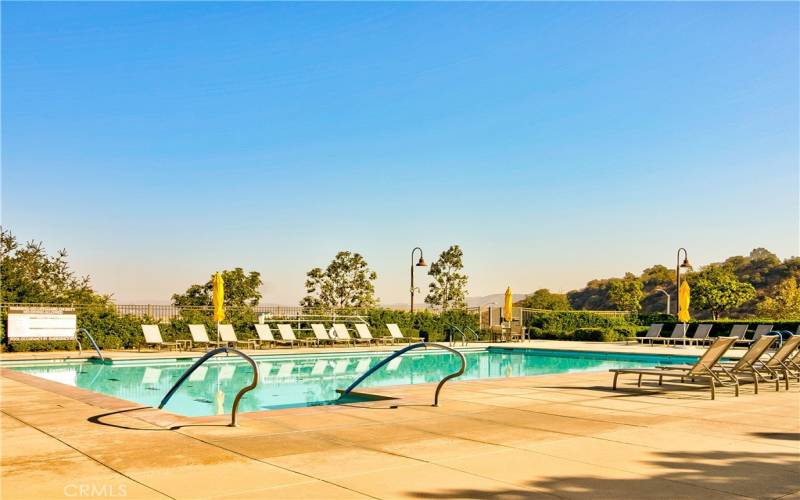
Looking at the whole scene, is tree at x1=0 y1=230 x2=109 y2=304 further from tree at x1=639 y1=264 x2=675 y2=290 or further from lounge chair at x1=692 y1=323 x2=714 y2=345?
tree at x1=639 y1=264 x2=675 y2=290

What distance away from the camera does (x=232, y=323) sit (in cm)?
2238

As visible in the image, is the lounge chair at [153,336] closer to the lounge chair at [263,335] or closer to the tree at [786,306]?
the lounge chair at [263,335]

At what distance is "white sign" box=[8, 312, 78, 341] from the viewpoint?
18.1 meters

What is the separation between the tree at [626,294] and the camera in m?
64.9

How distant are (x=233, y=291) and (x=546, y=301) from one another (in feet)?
127

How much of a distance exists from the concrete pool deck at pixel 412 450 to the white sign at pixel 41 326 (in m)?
10.4

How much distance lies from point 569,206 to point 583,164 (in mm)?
4621

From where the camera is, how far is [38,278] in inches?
1184

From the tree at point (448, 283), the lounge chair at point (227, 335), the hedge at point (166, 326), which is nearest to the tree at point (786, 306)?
the tree at point (448, 283)

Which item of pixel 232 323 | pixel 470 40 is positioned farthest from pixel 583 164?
pixel 232 323

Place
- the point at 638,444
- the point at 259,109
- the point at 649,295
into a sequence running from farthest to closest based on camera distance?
the point at 649,295 < the point at 259,109 < the point at 638,444

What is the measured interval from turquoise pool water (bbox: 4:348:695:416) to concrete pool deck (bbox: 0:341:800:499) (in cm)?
293

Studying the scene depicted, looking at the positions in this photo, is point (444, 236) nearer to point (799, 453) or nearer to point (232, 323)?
point (232, 323)

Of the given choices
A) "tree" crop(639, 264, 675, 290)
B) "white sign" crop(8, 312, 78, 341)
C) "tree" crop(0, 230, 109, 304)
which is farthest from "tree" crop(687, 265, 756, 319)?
"white sign" crop(8, 312, 78, 341)
